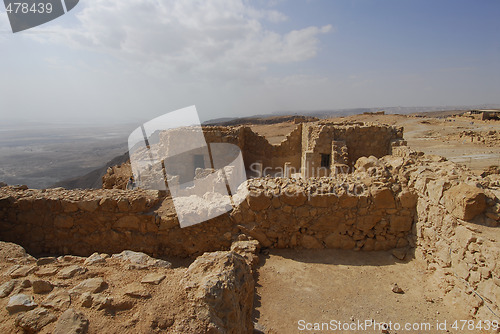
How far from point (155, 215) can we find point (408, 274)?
4.61 metres

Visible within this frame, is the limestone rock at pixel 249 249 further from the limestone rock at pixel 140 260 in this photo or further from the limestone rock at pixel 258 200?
the limestone rock at pixel 140 260

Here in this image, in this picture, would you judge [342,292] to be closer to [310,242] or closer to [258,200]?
[310,242]

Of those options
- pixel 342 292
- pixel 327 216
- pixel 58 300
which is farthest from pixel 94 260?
pixel 327 216

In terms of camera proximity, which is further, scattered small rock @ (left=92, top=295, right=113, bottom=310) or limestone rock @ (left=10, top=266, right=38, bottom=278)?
limestone rock @ (left=10, top=266, right=38, bottom=278)

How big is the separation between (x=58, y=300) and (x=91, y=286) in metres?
0.25

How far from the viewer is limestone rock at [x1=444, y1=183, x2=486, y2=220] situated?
144 inches

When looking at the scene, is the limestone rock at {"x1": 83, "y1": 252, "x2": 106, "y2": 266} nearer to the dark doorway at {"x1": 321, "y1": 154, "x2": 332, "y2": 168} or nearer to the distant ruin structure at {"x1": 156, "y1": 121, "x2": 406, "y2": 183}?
the distant ruin structure at {"x1": 156, "y1": 121, "x2": 406, "y2": 183}

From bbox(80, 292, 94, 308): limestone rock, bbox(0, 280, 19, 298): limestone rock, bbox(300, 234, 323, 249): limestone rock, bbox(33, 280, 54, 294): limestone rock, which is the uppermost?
bbox(33, 280, 54, 294): limestone rock

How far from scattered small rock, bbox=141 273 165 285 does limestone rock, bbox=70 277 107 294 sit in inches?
13.8

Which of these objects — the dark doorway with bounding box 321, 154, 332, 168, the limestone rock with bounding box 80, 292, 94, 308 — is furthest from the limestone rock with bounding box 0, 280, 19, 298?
the dark doorway with bounding box 321, 154, 332, 168

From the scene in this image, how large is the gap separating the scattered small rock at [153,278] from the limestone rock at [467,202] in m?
4.10

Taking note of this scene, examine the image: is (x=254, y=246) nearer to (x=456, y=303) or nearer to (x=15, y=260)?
(x=456, y=303)

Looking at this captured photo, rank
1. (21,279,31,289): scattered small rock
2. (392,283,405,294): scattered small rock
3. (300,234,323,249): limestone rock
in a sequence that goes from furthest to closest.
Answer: (300,234,323,249): limestone rock, (392,283,405,294): scattered small rock, (21,279,31,289): scattered small rock

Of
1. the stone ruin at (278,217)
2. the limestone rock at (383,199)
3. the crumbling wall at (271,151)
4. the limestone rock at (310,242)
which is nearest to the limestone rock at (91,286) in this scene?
the stone ruin at (278,217)
